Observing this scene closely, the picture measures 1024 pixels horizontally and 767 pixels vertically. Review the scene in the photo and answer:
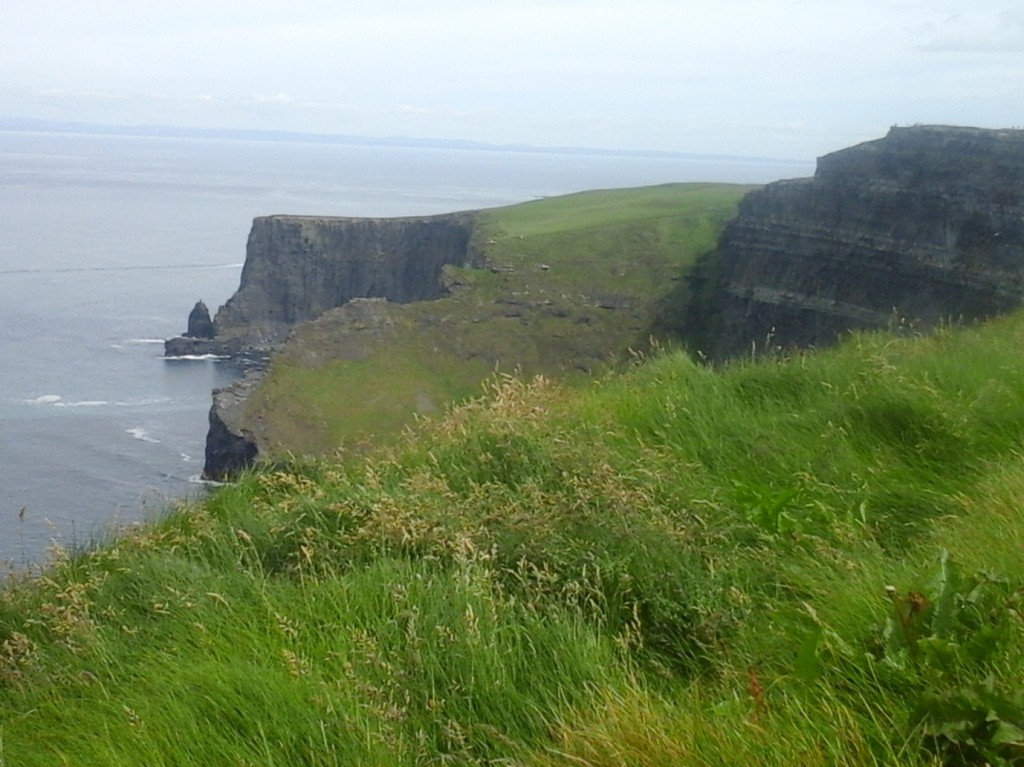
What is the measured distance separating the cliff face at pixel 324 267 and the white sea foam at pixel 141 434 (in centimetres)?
3089

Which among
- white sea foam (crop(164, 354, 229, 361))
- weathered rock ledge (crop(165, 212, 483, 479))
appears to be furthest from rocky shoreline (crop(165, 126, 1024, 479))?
white sea foam (crop(164, 354, 229, 361))

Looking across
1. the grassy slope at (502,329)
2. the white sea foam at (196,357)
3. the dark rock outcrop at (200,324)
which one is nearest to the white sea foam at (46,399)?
the white sea foam at (196,357)

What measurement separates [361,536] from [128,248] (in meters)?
148

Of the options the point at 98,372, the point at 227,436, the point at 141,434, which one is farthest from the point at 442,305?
the point at 98,372

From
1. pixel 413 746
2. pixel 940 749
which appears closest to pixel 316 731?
pixel 413 746

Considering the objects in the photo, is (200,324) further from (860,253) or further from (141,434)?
(860,253)

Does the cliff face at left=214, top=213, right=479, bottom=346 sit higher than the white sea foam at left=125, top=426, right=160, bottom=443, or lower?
higher

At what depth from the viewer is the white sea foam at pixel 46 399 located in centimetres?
6769

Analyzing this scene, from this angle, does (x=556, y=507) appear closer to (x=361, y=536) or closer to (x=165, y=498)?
(x=361, y=536)

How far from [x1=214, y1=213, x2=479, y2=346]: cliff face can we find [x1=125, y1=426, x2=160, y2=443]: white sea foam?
3089 cm

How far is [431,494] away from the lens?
19.4 feet

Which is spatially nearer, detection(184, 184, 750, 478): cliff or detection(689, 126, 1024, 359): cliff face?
detection(689, 126, 1024, 359): cliff face

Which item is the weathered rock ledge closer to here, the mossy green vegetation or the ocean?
the ocean

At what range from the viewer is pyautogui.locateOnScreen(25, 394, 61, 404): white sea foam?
6769 cm
